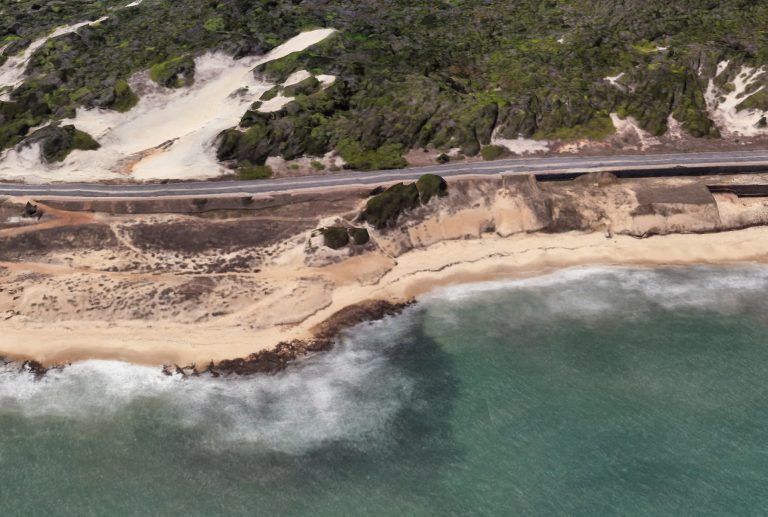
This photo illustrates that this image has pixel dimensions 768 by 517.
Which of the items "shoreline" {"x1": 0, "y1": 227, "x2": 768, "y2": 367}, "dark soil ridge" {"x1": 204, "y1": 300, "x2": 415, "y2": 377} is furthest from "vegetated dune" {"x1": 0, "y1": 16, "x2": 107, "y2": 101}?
"dark soil ridge" {"x1": 204, "y1": 300, "x2": 415, "y2": 377}

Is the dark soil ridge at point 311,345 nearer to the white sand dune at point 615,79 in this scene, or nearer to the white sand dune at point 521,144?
the white sand dune at point 521,144

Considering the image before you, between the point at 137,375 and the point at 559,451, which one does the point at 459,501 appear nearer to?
the point at 559,451

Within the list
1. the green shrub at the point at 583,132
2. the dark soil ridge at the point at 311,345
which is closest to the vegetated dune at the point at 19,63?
the dark soil ridge at the point at 311,345

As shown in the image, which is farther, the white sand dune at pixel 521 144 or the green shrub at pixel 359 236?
the white sand dune at pixel 521 144

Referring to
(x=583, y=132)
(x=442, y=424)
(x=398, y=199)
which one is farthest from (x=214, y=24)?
(x=442, y=424)

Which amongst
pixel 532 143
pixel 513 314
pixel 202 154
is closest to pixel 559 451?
pixel 513 314

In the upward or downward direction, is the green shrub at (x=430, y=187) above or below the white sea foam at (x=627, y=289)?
above

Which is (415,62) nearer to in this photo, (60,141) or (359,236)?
(359,236)
